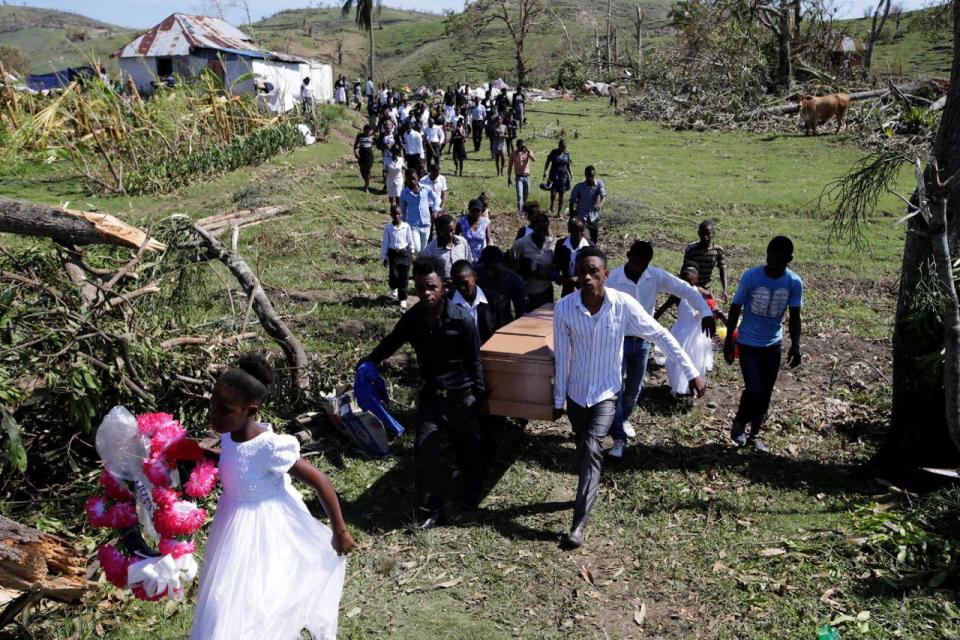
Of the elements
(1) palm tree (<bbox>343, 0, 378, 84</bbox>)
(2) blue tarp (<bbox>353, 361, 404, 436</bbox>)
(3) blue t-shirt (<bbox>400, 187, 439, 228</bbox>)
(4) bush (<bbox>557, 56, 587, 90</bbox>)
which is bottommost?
(2) blue tarp (<bbox>353, 361, 404, 436</bbox>)

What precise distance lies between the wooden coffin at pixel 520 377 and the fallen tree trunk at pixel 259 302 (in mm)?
2146

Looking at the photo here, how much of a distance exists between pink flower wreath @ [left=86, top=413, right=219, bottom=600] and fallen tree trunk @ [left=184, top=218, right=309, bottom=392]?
132 inches

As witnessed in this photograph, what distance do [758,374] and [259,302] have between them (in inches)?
179

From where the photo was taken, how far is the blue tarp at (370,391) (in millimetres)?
6105

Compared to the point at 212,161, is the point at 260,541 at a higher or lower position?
lower

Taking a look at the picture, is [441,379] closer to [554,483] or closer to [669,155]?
[554,483]

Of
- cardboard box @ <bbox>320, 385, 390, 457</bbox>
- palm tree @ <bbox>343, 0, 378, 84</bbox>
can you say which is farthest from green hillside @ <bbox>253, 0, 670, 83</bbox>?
cardboard box @ <bbox>320, 385, 390, 457</bbox>

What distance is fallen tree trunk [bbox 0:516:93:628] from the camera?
3930 mm

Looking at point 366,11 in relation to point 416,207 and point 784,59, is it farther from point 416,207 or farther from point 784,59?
point 416,207

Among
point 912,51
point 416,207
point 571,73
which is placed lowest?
point 416,207

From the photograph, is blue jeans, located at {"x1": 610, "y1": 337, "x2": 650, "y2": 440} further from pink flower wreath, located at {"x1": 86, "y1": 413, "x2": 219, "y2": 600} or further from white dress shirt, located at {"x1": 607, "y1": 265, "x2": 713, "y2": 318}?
pink flower wreath, located at {"x1": 86, "y1": 413, "x2": 219, "y2": 600}

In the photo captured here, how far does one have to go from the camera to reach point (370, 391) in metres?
6.20

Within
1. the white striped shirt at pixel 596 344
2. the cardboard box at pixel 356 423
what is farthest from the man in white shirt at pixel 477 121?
the white striped shirt at pixel 596 344

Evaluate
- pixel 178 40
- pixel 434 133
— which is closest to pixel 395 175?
pixel 434 133
